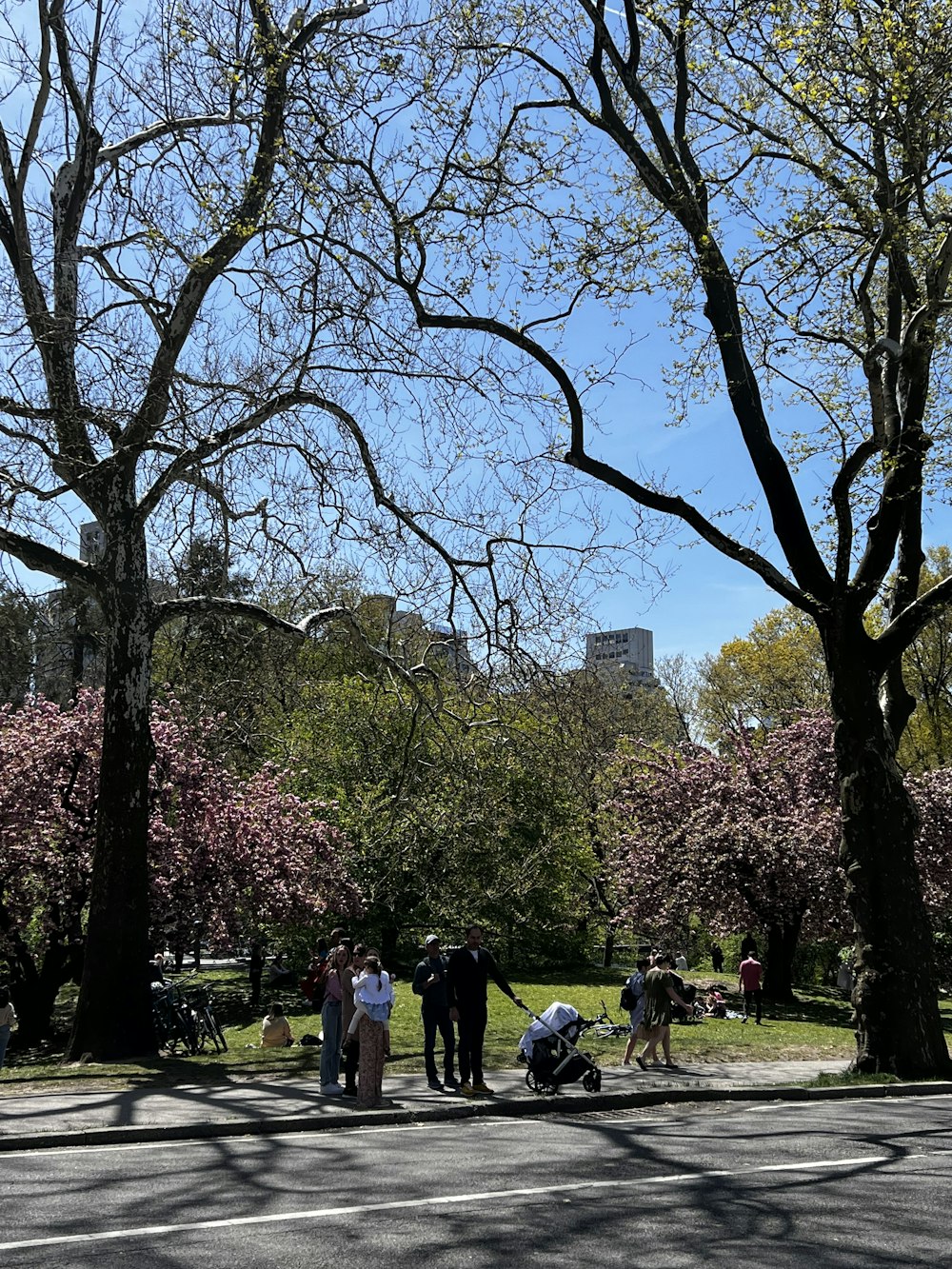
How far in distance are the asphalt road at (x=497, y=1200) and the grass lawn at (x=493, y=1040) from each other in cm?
403

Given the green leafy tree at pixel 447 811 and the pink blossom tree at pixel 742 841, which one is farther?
the pink blossom tree at pixel 742 841

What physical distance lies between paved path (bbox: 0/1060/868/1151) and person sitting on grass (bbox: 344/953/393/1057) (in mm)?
831

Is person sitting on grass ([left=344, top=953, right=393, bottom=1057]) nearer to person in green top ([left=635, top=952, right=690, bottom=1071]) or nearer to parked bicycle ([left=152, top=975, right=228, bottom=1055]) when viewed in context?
person in green top ([left=635, top=952, right=690, bottom=1071])

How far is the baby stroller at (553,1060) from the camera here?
13.3 metres

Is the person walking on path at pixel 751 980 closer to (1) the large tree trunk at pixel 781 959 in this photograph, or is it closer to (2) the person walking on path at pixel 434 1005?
(1) the large tree trunk at pixel 781 959

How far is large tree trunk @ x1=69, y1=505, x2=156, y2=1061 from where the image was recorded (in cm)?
1496

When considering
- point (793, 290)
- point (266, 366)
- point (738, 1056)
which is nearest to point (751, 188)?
point (793, 290)

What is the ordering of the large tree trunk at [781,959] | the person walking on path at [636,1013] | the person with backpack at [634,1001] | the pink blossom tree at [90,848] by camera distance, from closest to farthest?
the person walking on path at [636,1013] → the person with backpack at [634,1001] → the pink blossom tree at [90,848] → the large tree trunk at [781,959]

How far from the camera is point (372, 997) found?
12453 mm

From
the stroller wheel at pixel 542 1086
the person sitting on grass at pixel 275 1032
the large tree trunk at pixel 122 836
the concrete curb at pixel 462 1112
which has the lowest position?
the concrete curb at pixel 462 1112

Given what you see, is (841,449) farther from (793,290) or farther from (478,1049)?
(478,1049)

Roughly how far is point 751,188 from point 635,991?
1121cm

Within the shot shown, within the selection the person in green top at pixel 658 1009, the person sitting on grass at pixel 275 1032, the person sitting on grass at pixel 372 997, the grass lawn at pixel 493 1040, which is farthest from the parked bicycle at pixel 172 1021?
the person in green top at pixel 658 1009

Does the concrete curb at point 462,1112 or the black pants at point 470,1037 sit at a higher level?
the black pants at point 470,1037
